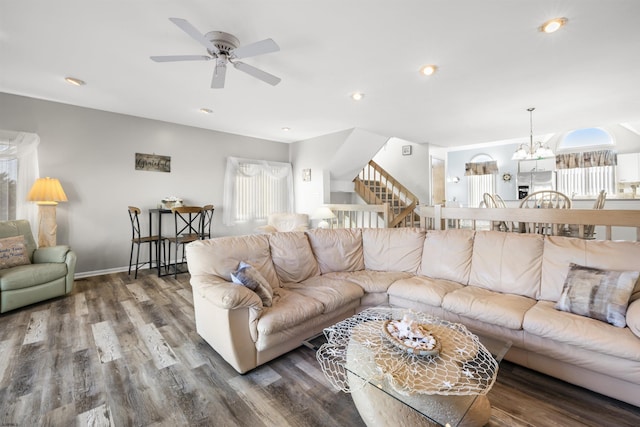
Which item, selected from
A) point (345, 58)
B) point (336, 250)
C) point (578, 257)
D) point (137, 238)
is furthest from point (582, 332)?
point (137, 238)

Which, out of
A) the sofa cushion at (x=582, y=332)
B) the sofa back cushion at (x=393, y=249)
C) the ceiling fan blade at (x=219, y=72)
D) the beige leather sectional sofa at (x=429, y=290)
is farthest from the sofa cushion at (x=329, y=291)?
the ceiling fan blade at (x=219, y=72)

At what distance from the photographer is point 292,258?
2797 mm

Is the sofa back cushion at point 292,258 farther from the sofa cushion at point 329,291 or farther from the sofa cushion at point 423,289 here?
the sofa cushion at point 423,289

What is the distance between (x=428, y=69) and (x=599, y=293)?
2374mm

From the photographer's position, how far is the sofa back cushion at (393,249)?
301 cm

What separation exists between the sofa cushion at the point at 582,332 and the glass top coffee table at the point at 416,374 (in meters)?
0.43

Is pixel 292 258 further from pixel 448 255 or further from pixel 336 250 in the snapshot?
pixel 448 255

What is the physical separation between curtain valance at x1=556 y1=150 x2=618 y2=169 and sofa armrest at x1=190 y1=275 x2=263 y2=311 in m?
8.20

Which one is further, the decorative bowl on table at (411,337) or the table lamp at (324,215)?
the table lamp at (324,215)

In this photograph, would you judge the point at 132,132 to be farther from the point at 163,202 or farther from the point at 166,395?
the point at 166,395

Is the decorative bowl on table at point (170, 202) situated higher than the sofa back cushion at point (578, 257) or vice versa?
the decorative bowl on table at point (170, 202)

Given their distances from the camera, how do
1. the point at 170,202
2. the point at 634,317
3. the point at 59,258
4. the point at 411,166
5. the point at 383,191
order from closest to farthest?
1. the point at 634,317
2. the point at 59,258
3. the point at 170,202
4. the point at 411,166
5. the point at 383,191

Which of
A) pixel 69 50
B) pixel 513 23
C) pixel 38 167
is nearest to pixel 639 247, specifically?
pixel 513 23

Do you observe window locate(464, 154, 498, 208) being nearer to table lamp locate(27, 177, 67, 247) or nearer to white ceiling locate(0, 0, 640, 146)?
white ceiling locate(0, 0, 640, 146)
